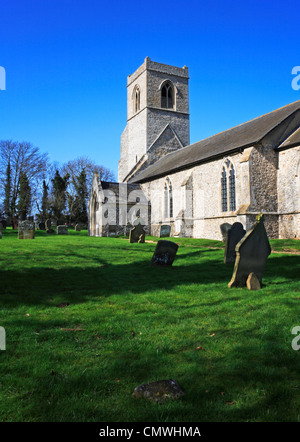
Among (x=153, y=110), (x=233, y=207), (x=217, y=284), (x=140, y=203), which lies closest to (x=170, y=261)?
(x=217, y=284)

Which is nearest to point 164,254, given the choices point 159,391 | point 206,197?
point 159,391

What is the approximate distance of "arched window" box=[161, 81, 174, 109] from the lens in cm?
3819

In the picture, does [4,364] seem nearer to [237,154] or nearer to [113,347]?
[113,347]

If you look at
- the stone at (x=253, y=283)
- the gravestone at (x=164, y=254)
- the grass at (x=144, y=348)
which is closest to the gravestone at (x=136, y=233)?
the gravestone at (x=164, y=254)

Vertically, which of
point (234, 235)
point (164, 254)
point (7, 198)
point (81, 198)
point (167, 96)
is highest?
point (167, 96)

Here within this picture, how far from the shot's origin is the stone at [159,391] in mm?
2426

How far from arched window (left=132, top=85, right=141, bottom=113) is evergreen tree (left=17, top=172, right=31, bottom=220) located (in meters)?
17.3

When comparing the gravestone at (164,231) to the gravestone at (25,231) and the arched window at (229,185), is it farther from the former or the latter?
the gravestone at (25,231)

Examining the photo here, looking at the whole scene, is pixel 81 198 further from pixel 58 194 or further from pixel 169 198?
pixel 169 198

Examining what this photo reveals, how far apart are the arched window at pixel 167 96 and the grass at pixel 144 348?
115 feet

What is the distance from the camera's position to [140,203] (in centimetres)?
2845

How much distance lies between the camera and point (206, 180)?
2141 centimetres

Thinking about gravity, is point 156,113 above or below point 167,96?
below

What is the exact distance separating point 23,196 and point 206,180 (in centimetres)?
2697
